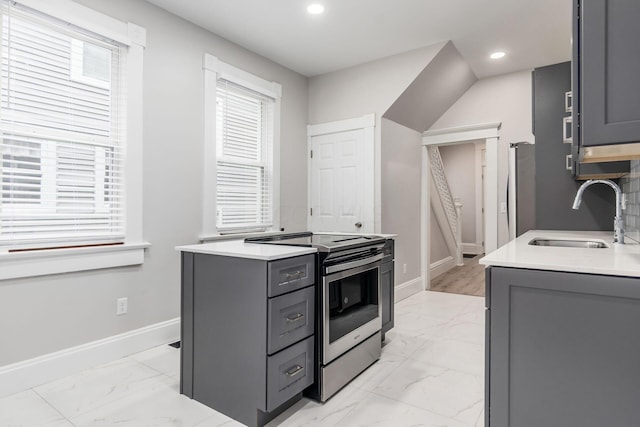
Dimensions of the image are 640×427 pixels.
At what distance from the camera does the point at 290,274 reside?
1.84m

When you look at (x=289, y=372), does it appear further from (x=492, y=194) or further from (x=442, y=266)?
(x=442, y=266)

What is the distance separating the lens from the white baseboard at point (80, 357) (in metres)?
2.12

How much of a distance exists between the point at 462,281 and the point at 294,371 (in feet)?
13.8

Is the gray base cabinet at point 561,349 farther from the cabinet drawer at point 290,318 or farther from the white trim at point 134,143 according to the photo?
the white trim at point 134,143

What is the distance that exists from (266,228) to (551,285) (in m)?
3.04

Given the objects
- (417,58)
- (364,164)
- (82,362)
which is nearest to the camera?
(82,362)

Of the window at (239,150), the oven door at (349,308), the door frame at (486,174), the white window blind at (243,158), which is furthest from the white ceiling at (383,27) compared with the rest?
the oven door at (349,308)

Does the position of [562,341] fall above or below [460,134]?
below

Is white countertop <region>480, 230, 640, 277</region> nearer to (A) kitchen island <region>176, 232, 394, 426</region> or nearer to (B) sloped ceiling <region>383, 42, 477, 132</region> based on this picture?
(A) kitchen island <region>176, 232, 394, 426</region>

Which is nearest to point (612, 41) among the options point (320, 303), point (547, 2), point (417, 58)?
point (320, 303)

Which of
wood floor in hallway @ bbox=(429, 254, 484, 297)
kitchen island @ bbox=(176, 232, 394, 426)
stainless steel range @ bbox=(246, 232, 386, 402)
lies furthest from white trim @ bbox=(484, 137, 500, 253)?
kitchen island @ bbox=(176, 232, 394, 426)

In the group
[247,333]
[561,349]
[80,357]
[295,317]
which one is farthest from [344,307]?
[80,357]

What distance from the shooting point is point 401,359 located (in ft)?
8.51

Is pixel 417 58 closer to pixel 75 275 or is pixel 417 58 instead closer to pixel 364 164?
pixel 364 164
